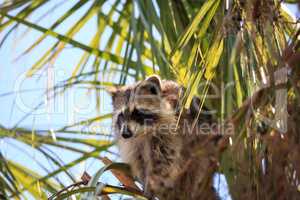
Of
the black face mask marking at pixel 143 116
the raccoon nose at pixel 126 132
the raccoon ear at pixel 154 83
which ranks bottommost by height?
the raccoon nose at pixel 126 132

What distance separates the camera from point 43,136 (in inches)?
152

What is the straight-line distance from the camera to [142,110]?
3945 millimetres

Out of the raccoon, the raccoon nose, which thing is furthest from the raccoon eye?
the raccoon nose

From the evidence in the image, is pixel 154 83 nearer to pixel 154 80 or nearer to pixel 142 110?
pixel 154 80

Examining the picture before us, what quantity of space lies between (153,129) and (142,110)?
0.23 m

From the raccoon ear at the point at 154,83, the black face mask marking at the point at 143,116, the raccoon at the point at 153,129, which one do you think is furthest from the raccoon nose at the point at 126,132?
the raccoon ear at the point at 154,83

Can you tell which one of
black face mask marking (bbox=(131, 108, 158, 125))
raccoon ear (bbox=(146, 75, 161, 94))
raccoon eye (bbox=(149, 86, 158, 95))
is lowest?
black face mask marking (bbox=(131, 108, 158, 125))

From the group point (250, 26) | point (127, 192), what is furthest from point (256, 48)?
point (127, 192)

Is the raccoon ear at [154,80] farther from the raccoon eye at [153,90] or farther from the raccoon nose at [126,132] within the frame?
the raccoon nose at [126,132]

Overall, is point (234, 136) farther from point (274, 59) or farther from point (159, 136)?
point (159, 136)

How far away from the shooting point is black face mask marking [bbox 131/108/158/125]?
12.7 feet

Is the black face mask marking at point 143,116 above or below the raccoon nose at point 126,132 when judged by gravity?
above

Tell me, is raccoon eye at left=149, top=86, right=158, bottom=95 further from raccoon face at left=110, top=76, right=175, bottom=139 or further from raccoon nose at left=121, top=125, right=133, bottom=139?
raccoon nose at left=121, top=125, right=133, bottom=139

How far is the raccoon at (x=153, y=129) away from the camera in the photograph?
3.18 metres
